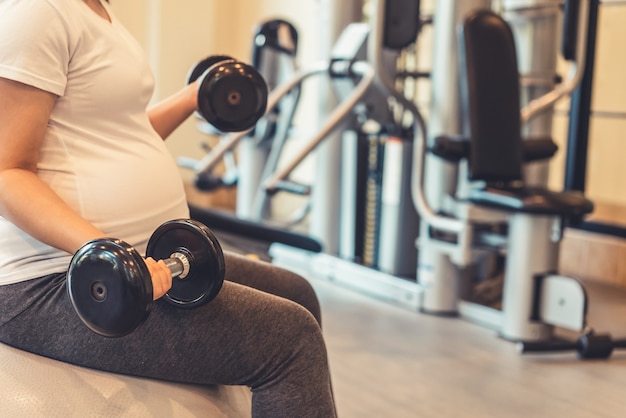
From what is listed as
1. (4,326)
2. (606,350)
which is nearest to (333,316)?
(606,350)

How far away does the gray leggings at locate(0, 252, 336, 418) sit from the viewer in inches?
48.5

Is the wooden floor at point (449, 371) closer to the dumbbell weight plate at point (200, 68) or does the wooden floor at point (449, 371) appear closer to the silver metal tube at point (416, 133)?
the silver metal tube at point (416, 133)

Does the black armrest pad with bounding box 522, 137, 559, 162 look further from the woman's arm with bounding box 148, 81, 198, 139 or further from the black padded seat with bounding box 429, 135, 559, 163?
the woman's arm with bounding box 148, 81, 198, 139

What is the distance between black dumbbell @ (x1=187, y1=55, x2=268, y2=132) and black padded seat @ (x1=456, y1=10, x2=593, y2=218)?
4.57ft

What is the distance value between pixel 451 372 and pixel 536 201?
65 cm

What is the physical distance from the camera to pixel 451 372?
258cm

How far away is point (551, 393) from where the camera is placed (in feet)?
7.93

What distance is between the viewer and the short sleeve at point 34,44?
1.16m

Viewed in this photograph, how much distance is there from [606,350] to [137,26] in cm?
398

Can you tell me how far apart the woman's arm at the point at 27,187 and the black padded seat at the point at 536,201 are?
1.87 m

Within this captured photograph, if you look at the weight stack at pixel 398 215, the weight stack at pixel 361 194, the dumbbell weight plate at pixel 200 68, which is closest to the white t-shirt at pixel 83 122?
the dumbbell weight plate at pixel 200 68

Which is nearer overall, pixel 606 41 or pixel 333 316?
pixel 333 316

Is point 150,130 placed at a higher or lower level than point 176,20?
lower

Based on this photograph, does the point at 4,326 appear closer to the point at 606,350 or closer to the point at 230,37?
the point at 606,350
